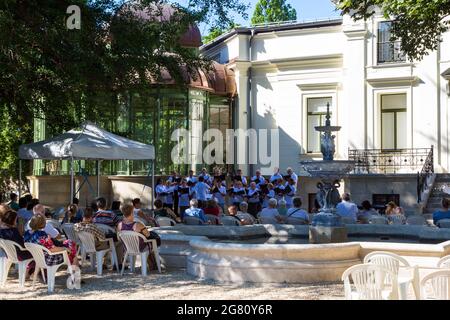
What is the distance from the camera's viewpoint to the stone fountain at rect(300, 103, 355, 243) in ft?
40.0

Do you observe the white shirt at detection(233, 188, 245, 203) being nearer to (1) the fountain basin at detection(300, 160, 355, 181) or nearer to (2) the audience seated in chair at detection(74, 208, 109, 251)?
(1) the fountain basin at detection(300, 160, 355, 181)

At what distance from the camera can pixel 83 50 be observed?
45.8 feet

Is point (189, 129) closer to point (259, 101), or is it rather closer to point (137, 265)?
point (259, 101)

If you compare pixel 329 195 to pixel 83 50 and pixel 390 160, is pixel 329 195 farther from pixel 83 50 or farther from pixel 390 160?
pixel 390 160

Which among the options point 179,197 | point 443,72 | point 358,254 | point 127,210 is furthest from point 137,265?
point 443,72

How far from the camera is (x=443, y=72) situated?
2455cm

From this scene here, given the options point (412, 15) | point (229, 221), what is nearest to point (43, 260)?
point (229, 221)

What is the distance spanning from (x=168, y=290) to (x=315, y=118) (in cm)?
1833

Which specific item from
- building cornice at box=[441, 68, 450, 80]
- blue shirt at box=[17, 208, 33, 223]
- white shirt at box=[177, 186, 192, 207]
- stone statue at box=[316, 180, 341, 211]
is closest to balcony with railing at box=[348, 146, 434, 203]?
building cornice at box=[441, 68, 450, 80]

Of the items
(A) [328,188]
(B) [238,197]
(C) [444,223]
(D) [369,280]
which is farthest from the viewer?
(B) [238,197]

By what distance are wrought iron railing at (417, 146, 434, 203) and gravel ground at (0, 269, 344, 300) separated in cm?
1246

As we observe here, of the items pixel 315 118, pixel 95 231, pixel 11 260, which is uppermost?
pixel 315 118

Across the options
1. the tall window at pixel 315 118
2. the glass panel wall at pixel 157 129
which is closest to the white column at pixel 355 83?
the tall window at pixel 315 118
